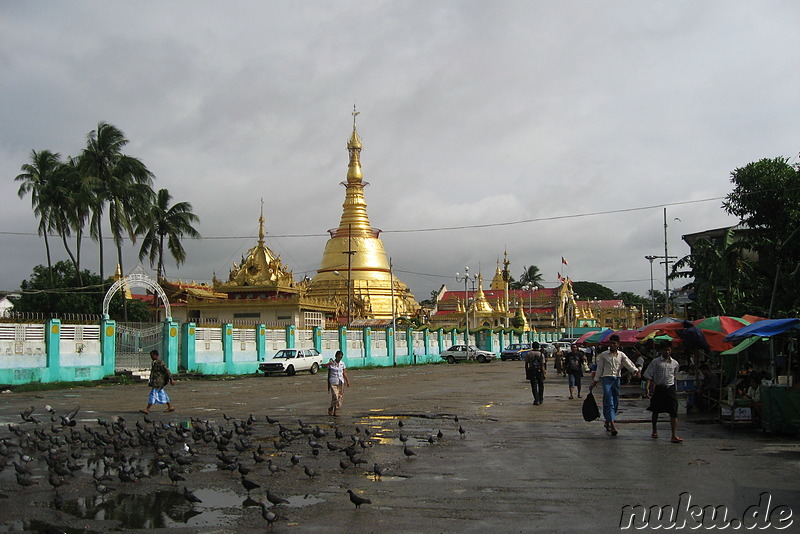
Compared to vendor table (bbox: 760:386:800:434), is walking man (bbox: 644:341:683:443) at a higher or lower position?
higher

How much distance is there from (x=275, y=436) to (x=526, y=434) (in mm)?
4369

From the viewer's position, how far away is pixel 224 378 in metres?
34.6

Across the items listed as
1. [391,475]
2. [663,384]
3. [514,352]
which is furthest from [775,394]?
[514,352]

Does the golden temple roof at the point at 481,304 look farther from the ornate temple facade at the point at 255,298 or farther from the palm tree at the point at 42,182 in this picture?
the palm tree at the point at 42,182

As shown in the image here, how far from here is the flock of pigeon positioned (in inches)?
330

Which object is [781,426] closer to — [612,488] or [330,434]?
[612,488]

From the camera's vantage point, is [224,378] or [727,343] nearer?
[727,343]

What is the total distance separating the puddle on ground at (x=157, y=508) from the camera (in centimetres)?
711

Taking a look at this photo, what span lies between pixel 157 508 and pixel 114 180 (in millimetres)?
36754

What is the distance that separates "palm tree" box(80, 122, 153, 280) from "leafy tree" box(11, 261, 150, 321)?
408 cm

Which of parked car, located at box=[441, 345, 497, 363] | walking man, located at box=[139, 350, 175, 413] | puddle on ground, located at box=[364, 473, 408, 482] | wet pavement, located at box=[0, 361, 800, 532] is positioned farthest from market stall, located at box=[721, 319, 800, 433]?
parked car, located at box=[441, 345, 497, 363]

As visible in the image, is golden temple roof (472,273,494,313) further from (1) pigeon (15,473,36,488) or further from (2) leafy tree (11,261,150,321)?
(1) pigeon (15,473,36,488)

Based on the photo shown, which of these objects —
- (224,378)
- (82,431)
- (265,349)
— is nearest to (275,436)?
(82,431)

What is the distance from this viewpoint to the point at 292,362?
121ft
